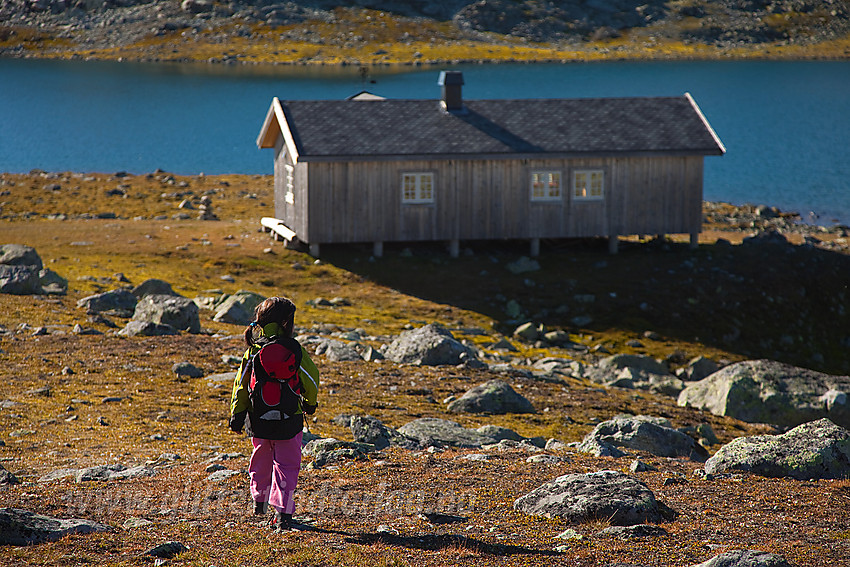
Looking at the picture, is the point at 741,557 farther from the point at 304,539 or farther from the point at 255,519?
the point at 255,519

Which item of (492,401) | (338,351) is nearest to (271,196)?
(338,351)

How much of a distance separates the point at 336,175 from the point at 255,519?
66.7ft

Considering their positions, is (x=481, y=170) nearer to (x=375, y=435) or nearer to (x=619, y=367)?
(x=619, y=367)

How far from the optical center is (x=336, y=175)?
2794 cm

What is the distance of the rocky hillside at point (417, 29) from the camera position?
12426 cm

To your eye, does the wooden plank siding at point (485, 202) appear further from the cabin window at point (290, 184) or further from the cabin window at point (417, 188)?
the cabin window at point (290, 184)

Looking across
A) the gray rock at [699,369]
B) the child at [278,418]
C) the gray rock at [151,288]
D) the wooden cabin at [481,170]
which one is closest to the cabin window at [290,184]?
the wooden cabin at [481,170]

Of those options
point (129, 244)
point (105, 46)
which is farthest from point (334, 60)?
point (129, 244)

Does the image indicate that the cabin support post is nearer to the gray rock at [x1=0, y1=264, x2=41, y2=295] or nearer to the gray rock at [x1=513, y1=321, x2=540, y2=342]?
the gray rock at [x1=513, y1=321, x2=540, y2=342]

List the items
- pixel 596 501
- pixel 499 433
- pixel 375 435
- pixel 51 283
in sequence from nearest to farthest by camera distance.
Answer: pixel 596 501, pixel 375 435, pixel 499 433, pixel 51 283

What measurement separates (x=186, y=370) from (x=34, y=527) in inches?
314

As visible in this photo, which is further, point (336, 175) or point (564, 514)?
point (336, 175)

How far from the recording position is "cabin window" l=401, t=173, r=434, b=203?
28.4m

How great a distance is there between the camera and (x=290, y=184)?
29688 mm
